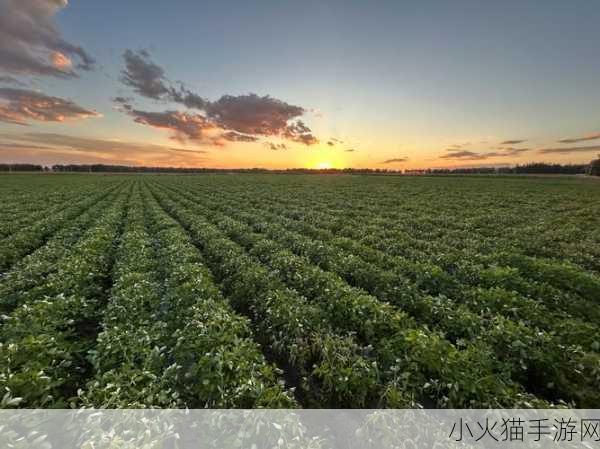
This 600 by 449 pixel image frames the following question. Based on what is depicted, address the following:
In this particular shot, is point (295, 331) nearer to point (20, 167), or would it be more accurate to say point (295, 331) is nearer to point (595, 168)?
point (595, 168)

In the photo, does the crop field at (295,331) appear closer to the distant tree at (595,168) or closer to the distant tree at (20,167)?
the distant tree at (595,168)

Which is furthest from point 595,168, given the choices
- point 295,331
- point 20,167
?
point 20,167

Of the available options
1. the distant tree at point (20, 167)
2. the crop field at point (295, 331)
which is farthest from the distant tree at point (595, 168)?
the distant tree at point (20, 167)

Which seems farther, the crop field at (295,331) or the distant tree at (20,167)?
the distant tree at (20,167)

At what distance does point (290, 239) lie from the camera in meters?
15.3

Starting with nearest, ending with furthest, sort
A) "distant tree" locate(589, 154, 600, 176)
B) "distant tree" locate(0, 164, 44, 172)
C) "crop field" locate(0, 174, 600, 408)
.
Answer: "crop field" locate(0, 174, 600, 408) < "distant tree" locate(589, 154, 600, 176) < "distant tree" locate(0, 164, 44, 172)

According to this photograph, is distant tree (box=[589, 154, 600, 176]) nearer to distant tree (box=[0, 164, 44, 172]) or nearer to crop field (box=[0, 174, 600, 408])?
crop field (box=[0, 174, 600, 408])

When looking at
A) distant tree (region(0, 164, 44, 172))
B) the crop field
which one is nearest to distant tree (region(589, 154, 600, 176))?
the crop field

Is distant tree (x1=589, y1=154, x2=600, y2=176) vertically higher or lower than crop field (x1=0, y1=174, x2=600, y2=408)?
higher

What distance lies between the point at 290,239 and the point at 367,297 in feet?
26.0

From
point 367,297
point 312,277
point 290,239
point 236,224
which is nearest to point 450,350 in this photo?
point 367,297

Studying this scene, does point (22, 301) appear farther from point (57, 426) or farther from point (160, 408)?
point (160, 408)

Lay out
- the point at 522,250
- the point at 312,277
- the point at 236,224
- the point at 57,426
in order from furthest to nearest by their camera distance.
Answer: the point at 236,224 → the point at 522,250 → the point at 312,277 → the point at 57,426

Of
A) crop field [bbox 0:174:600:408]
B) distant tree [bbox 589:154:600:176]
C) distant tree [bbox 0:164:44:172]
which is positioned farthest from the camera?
distant tree [bbox 0:164:44:172]
